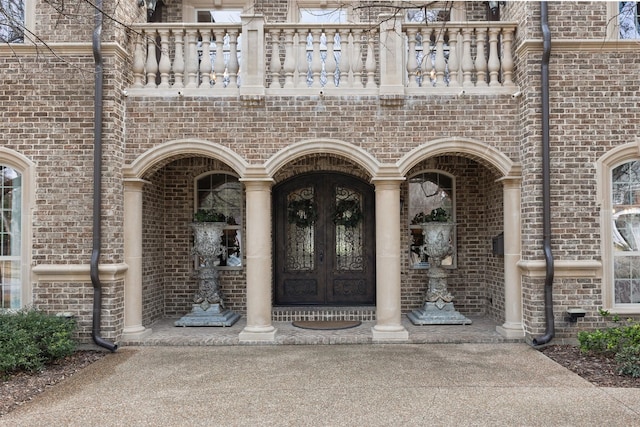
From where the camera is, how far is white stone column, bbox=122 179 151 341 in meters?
7.40

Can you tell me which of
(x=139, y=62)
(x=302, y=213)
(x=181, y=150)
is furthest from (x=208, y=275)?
(x=139, y=62)

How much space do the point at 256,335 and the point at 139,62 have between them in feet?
A: 15.1

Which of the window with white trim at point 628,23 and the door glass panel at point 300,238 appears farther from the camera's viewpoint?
the door glass panel at point 300,238

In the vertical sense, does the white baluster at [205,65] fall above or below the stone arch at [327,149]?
above

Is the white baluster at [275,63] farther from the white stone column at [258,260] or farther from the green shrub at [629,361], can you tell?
the green shrub at [629,361]

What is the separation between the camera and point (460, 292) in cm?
927

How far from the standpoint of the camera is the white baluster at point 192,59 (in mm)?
7598

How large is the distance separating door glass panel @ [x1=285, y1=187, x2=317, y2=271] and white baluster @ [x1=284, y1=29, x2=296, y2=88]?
2.48 m

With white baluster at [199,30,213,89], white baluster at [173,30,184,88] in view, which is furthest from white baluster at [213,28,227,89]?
white baluster at [173,30,184,88]

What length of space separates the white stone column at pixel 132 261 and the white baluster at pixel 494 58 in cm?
563

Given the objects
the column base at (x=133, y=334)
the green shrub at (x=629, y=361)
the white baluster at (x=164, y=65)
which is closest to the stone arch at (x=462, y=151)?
the green shrub at (x=629, y=361)

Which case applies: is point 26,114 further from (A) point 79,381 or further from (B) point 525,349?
A: (B) point 525,349

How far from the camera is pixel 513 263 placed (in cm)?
746

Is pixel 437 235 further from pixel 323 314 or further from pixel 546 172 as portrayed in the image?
pixel 323 314
